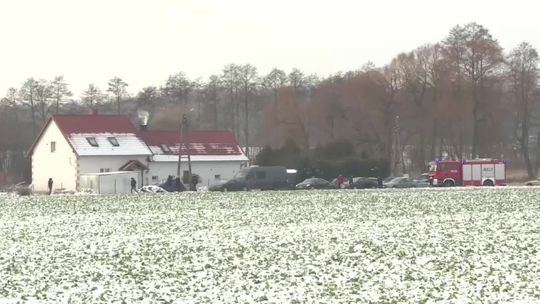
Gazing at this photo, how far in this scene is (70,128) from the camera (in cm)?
7731

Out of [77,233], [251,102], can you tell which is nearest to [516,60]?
[251,102]

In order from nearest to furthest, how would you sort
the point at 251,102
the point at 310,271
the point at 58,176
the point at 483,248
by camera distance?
the point at 310,271 → the point at 483,248 → the point at 58,176 → the point at 251,102

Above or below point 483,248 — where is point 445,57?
above

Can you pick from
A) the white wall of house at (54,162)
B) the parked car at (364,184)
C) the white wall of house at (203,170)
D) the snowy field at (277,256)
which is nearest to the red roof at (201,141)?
the white wall of house at (203,170)

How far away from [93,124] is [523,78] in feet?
A: 136

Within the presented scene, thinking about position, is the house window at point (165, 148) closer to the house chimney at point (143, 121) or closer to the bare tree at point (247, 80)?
the house chimney at point (143, 121)

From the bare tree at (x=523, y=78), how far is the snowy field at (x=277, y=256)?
1860 inches

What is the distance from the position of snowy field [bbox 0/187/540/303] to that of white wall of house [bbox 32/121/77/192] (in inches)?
1550

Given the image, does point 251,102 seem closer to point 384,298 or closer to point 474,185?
point 474,185

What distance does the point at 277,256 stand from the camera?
65.5ft

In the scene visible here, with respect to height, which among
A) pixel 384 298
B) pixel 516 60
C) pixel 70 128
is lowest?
pixel 384 298

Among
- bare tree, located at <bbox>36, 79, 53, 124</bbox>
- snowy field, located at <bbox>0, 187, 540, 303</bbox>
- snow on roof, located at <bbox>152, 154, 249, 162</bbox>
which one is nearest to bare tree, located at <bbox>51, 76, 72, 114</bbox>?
bare tree, located at <bbox>36, 79, 53, 124</bbox>

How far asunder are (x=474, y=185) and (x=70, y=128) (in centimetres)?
3655

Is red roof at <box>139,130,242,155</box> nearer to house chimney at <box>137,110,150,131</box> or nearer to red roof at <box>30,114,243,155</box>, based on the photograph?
red roof at <box>30,114,243,155</box>
